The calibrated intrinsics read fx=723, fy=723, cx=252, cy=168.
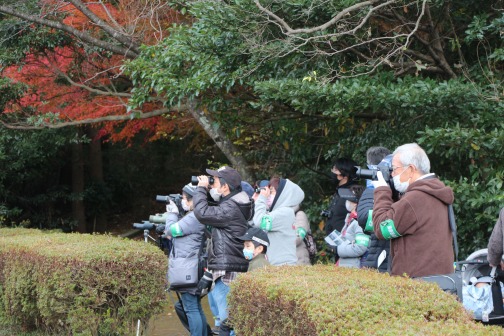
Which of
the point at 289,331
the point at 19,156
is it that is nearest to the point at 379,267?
the point at 289,331

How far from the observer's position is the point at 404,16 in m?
8.72

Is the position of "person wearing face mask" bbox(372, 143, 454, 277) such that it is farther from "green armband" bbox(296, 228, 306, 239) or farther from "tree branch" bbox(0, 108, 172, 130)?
"tree branch" bbox(0, 108, 172, 130)

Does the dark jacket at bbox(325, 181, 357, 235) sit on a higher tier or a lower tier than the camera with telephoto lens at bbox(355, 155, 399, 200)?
lower

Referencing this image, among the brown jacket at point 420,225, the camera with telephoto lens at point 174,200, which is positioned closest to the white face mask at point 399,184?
the brown jacket at point 420,225

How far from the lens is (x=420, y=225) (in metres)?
4.89

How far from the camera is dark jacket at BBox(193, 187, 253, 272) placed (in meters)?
6.63

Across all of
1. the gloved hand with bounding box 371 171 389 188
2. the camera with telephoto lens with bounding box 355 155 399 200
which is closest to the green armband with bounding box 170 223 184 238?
the camera with telephoto lens with bounding box 355 155 399 200

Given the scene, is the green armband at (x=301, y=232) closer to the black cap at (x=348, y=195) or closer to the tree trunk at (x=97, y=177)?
the black cap at (x=348, y=195)

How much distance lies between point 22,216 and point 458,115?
51.1ft

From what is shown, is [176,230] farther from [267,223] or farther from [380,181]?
[380,181]

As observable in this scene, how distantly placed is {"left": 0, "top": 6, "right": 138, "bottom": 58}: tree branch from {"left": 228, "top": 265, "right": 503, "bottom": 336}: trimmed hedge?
8219 mm

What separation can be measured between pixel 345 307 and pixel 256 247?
8.46 feet

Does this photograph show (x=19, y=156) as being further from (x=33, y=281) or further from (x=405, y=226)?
(x=405, y=226)

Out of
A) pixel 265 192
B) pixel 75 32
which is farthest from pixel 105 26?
pixel 265 192
